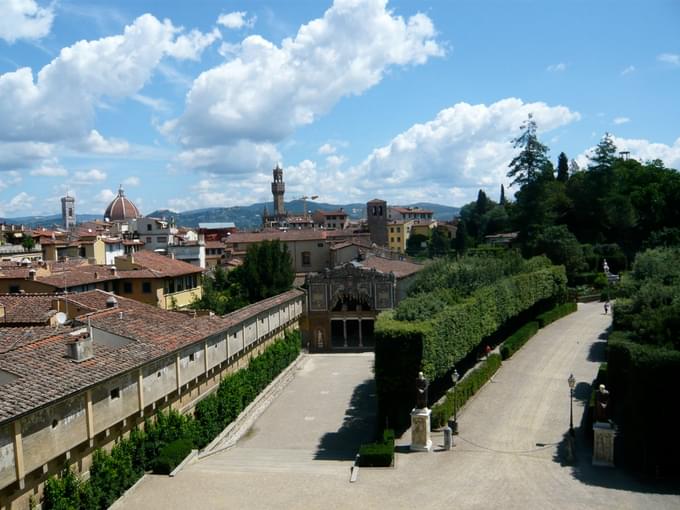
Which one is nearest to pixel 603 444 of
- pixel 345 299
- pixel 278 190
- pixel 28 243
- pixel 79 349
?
pixel 79 349

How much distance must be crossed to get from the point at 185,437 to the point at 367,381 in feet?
60.2

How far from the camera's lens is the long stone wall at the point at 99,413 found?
16.2m

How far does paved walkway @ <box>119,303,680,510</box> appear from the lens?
18.9 meters

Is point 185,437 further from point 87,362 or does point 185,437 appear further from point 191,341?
point 87,362

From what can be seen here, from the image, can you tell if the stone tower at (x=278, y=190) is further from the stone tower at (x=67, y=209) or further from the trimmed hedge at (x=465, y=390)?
the trimmed hedge at (x=465, y=390)

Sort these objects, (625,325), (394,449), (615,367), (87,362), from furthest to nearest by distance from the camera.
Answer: (625,325)
(615,367)
(394,449)
(87,362)

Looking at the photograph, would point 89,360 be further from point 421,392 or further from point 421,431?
point 421,431

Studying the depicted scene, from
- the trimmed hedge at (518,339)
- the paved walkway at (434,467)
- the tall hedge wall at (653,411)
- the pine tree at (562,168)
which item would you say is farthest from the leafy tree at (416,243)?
the tall hedge wall at (653,411)

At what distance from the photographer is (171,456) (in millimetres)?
22625

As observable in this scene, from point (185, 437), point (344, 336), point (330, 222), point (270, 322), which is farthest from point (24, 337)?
point (330, 222)

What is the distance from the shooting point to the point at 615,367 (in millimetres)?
26312

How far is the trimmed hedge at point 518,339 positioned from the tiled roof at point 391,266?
13334 mm

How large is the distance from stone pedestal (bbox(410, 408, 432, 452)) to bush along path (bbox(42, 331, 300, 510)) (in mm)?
8940

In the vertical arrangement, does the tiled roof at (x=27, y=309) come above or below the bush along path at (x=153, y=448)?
above
